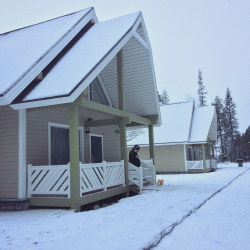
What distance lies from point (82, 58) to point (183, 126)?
16987mm

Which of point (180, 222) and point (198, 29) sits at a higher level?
point (198, 29)

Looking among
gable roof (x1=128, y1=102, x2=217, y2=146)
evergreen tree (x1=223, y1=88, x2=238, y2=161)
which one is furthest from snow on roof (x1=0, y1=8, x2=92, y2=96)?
evergreen tree (x1=223, y1=88, x2=238, y2=161)

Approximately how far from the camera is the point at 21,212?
24.2ft

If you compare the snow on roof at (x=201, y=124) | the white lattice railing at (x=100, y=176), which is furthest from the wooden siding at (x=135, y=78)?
the snow on roof at (x=201, y=124)

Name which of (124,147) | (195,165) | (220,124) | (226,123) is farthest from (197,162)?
(226,123)

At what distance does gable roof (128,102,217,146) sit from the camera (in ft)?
75.5

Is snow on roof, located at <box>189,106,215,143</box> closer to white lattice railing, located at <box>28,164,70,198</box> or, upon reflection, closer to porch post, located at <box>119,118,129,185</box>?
porch post, located at <box>119,118,129,185</box>

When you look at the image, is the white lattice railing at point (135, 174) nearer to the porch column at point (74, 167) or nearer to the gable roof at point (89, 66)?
the gable roof at point (89, 66)

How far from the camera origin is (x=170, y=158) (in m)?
23.6

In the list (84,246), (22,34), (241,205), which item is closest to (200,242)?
(84,246)

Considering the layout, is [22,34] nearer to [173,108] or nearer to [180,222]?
[180,222]

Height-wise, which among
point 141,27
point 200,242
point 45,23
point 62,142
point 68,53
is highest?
point 45,23

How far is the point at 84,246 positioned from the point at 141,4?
4886 inches

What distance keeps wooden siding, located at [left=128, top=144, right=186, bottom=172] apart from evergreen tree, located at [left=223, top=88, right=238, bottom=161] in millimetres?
32919
